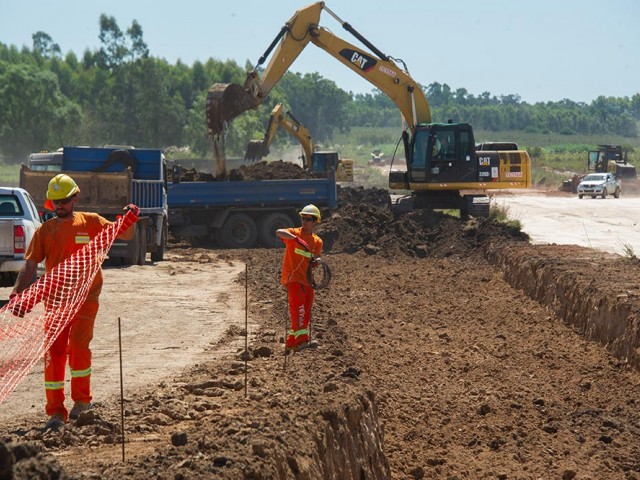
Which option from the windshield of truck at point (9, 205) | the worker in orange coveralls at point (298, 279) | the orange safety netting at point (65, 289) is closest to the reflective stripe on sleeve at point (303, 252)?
the worker in orange coveralls at point (298, 279)

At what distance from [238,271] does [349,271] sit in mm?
2339

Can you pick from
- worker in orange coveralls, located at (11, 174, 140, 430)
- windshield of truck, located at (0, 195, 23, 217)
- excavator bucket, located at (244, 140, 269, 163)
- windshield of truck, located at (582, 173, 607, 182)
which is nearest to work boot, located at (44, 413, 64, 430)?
worker in orange coveralls, located at (11, 174, 140, 430)

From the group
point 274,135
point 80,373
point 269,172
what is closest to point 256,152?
point 274,135

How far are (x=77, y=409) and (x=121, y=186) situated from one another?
Result: 14144 millimetres

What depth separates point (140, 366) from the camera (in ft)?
37.5

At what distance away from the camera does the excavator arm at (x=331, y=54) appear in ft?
94.8

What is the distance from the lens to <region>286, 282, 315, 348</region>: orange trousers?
485 inches

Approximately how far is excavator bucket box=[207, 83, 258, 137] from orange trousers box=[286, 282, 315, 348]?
627 inches

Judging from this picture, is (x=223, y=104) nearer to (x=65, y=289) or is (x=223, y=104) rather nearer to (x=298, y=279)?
(x=298, y=279)

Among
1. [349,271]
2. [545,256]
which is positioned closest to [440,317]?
[545,256]

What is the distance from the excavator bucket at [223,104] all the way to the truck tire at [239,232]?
2.29 metres

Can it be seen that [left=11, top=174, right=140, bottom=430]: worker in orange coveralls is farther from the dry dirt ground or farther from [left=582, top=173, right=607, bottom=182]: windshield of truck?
[left=582, top=173, right=607, bottom=182]: windshield of truck

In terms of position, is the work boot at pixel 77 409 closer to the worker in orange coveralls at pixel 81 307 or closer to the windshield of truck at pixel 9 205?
the worker in orange coveralls at pixel 81 307

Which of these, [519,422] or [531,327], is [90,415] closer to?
[519,422]
